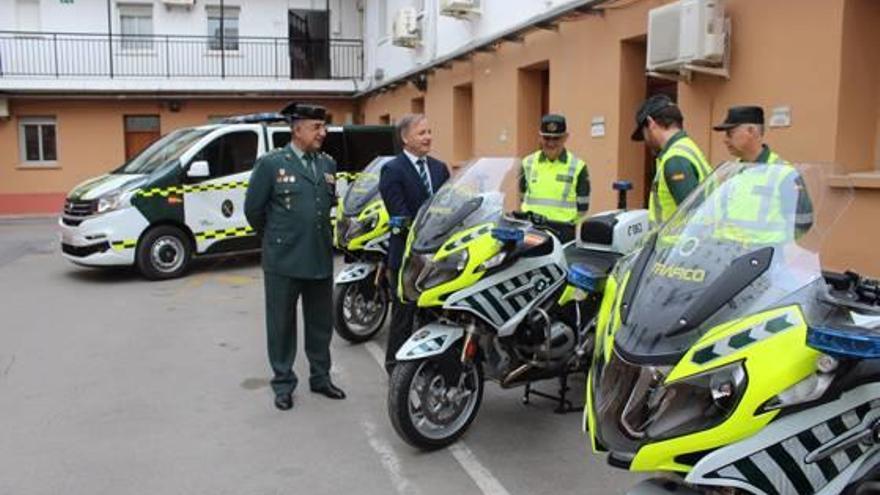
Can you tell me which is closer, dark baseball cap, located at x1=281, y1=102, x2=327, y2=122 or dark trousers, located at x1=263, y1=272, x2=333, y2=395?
dark baseball cap, located at x1=281, y1=102, x2=327, y2=122

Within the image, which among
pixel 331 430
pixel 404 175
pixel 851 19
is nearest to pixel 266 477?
pixel 331 430

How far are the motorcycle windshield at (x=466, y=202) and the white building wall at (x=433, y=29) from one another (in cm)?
603

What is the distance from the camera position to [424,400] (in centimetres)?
430

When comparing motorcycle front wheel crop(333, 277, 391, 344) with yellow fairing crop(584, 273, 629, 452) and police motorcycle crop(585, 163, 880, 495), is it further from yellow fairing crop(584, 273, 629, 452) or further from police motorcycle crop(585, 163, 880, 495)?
police motorcycle crop(585, 163, 880, 495)

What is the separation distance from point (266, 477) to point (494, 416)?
4.85 feet

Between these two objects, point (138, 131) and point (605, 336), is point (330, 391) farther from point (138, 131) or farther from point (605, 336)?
point (138, 131)

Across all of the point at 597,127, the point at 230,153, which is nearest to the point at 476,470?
the point at 597,127

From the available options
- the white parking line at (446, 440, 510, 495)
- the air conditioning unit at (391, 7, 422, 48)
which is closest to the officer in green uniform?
the white parking line at (446, 440, 510, 495)

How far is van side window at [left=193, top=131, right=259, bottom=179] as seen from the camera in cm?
1066

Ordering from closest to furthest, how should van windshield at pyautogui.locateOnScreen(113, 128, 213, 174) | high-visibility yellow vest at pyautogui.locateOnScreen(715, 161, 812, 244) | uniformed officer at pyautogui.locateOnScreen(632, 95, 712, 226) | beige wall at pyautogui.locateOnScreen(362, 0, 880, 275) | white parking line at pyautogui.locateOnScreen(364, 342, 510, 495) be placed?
1. high-visibility yellow vest at pyautogui.locateOnScreen(715, 161, 812, 244)
2. white parking line at pyautogui.locateOnScreen(364, 342, 510, 495)
3. uniformed officer at pyautogui.locateOnScreen(632, 95, 712, 226)
4. beige wall at pyautogui.locateOnScreen(362, 0, 880, 275)
5. van windshield at pyautogui.locateOnScreen(113, 128, 213, 174)

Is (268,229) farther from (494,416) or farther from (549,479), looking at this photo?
(549,479)

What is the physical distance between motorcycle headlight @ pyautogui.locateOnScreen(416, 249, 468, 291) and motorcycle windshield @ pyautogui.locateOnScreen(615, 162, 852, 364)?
63.4 inches

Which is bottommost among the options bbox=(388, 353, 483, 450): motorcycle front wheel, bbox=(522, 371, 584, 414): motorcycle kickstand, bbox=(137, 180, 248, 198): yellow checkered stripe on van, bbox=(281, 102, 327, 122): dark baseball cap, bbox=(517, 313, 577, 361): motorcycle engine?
bbox=(522, 371, 584, 414): motorcycle kickstand

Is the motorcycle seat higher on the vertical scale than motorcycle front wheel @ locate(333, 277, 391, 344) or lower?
higher
